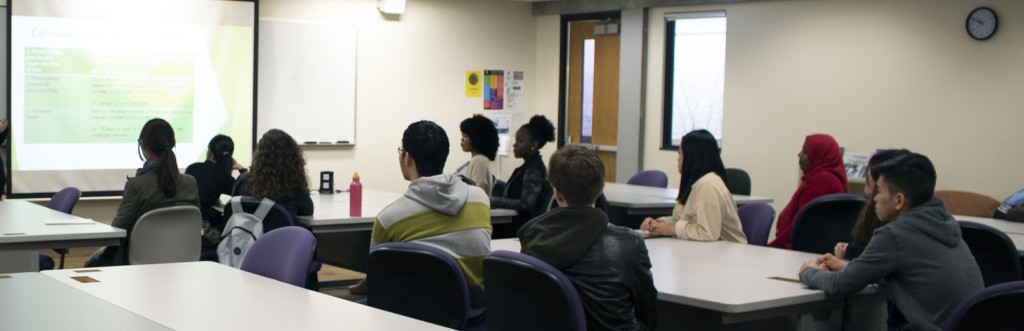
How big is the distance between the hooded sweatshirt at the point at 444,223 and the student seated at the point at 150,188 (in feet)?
4.93

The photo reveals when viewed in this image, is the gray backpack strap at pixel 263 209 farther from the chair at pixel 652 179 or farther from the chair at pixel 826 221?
the chair at pixel 652 179

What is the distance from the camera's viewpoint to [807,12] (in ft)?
21.3

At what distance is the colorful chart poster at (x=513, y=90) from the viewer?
27.5ft

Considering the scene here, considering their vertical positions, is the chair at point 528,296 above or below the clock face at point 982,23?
below

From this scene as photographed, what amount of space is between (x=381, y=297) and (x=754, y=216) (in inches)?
77.1

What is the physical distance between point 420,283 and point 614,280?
0.60 m

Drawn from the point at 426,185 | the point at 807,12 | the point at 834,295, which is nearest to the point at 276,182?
the point at 426,185

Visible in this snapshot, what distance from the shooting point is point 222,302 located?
6.47 ft

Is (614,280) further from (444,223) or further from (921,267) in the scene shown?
(921,267)

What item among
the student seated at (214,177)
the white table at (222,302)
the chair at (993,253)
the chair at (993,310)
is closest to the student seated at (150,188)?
the student seated at (214,177)

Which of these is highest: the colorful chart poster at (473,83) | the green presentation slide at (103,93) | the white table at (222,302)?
the colorful chart poster at (473,83)

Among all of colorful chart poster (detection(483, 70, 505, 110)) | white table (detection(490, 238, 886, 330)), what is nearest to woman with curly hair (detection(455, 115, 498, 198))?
white table (detection(490, 238, 886, 330))

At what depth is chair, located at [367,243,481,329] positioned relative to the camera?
2279 millimetres

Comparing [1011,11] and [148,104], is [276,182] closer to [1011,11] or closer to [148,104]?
[148,104]
